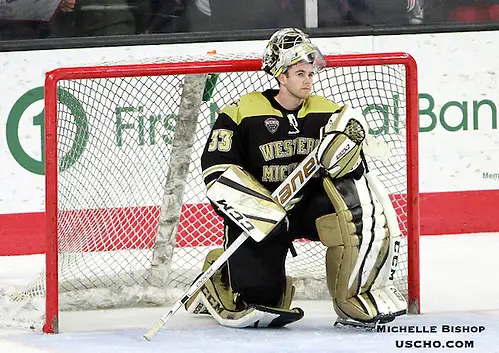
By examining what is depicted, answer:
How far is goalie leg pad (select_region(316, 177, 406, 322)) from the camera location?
3.02m

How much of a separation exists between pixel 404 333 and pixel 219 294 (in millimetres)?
554

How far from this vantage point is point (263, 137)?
316 cm

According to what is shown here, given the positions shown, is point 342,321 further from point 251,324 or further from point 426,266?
point 426,266

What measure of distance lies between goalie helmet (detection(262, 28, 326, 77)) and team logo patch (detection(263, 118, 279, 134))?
124mm

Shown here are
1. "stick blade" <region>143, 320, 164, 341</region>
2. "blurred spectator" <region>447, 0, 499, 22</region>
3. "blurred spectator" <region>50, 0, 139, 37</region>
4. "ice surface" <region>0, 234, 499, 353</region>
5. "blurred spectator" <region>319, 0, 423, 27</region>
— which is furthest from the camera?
"blurred spectator" <region>447, 0, 499, 22</region>

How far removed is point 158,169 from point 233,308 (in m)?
0.86

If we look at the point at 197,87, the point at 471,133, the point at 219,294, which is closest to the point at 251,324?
the point at 219,294

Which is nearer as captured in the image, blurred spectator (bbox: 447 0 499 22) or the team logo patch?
the team logo patch

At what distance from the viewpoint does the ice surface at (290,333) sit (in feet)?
9.49

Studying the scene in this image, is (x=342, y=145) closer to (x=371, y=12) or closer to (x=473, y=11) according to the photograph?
(x=371, y=12)

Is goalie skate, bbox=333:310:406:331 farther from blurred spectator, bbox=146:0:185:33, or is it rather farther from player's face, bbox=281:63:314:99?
blurred spectator, bbox=146:0:185:33

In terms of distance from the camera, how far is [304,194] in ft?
10.6

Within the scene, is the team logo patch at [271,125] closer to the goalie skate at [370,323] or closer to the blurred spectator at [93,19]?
the goalie skate at [370,323]

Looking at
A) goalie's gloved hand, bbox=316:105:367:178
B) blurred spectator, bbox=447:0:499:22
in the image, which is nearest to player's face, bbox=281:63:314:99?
goalie's gloved hand, bbox=316:105:367:178
